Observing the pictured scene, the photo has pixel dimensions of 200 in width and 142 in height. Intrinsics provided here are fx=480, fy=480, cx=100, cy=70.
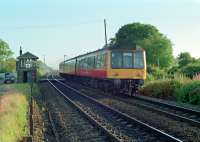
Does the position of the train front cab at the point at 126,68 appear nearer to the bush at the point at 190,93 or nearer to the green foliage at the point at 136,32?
the bush at the point at 190,93

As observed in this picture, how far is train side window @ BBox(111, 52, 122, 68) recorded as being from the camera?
28.6 metres

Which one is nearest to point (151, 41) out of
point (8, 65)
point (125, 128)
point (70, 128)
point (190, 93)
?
point (8, 65)

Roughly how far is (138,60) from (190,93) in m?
6.29

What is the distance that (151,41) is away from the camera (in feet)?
252

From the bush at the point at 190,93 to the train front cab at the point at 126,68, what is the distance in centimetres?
438

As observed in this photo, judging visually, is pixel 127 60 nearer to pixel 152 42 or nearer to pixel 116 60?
pixel 116 60

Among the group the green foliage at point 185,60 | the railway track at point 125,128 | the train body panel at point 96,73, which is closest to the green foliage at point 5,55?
the green foliage at point 185,60

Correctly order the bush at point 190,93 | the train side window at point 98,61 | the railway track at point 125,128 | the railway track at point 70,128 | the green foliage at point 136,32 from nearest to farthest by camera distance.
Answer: the railway track at point 125,128 → the railway track at point 70,128 → the bush at point 190,93 → the train side window at point 98,61 → the green foliage at point 136,32

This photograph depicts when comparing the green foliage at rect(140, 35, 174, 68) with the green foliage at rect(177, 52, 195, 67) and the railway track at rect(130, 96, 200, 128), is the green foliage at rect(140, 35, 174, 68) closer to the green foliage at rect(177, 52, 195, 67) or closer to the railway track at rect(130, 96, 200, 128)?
the green foliage at rect(177, 52, 195, 67)

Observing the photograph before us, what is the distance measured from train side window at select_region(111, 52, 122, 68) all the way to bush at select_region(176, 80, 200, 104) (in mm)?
5008

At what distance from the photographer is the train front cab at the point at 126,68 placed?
28598 millimetres

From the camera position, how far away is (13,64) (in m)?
109

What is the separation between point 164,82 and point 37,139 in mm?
15948

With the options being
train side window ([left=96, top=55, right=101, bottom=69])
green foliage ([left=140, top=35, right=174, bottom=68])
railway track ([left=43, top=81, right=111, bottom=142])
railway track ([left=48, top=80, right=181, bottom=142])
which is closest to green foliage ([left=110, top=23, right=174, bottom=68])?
green foliage ([left=140, top=35, right=174, bottom=68])
